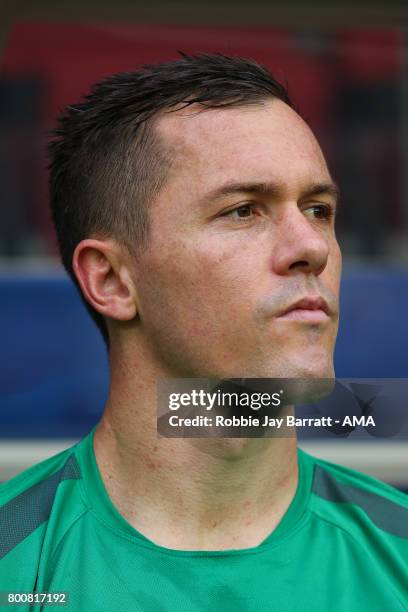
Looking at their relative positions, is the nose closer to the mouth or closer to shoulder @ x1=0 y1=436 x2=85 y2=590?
the mouth

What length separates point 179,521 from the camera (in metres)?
1.87

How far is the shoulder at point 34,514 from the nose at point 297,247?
639mm

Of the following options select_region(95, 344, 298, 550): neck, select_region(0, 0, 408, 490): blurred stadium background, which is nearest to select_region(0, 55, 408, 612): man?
select_region(95, 344, 298, 550): neck

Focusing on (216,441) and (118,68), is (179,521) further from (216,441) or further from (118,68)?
(118,68)

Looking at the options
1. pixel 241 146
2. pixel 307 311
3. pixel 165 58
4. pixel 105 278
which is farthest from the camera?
pixel 165 58

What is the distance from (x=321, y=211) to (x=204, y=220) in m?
0.28

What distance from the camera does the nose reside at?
173 centimetres

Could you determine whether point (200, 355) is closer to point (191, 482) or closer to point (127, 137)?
point (191, 482)

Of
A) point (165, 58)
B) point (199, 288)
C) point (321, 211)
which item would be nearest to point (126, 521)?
point (199, 288)

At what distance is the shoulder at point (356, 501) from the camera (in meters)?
1.96

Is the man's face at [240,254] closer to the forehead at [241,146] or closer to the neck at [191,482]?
the forehead at [241,146]

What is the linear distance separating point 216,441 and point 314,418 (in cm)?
20

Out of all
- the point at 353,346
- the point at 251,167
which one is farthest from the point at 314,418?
the point at 353,346

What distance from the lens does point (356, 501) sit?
2.02 meters
